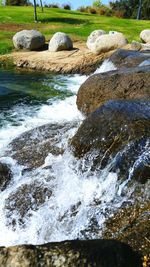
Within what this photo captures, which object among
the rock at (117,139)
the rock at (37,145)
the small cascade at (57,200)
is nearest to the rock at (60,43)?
the rock at (37,145)

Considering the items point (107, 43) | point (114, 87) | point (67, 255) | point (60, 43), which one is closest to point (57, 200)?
point (67, 255)

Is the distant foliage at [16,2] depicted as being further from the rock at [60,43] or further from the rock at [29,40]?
the rock at [60,43]

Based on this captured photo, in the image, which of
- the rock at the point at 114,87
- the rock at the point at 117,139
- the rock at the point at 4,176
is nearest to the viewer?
the rock at the point at 117,139

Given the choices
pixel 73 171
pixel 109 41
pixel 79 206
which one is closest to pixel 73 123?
pixel 73 171

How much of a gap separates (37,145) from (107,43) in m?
13.6

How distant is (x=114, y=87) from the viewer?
1193cm

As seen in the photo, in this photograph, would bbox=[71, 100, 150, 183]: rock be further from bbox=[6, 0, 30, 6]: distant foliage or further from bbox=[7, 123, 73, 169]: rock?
bbox=[6, 0, 30, 6]: distant foliage

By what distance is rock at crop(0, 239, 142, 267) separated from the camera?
476cm

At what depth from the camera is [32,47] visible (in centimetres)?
2558

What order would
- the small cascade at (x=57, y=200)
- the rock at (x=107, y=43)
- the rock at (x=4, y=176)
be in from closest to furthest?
1. the small cascade at (x=57, y=200)
2. the rock at (x=4, y=176)
3. the rock at (x=107, y=43)

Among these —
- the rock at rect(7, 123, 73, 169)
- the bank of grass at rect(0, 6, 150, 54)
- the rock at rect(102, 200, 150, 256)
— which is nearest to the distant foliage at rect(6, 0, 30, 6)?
the bank of grass at rect(0, 6, 150, 54)

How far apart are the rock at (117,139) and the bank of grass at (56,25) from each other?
769 inches

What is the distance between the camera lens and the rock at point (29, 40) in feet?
83.3

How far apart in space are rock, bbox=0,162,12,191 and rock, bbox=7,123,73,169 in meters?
0.55
